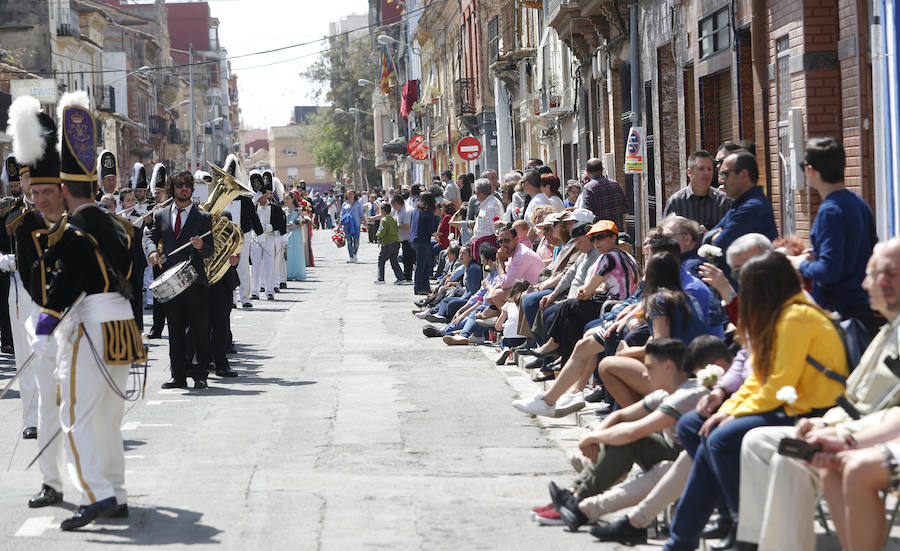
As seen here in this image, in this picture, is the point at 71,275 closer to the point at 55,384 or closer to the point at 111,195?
the point at 55,384

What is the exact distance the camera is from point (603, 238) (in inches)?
438

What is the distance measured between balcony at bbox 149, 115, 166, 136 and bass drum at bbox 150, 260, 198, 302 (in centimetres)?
7905

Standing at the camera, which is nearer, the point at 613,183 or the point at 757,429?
the point at 757,429

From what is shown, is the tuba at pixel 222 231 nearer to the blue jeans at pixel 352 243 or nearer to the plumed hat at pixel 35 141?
the plumed hat at pixel 35 141

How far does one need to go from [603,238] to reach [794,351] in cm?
532

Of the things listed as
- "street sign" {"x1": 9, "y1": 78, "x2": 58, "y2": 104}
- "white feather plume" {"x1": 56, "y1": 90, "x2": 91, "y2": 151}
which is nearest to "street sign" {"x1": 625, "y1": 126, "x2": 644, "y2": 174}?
"white feather plume" {"x1": 56, "y1": 90, "x2": 91, "y2": 151}

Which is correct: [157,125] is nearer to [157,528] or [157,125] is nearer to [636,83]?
[636,83]

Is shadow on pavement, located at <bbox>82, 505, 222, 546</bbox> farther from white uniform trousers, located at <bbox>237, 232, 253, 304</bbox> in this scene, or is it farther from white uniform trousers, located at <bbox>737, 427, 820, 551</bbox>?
white uniform trousers, located at <bbox>237, 232, 253, 304</bbox>

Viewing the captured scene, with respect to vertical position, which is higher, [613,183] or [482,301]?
[613,183]

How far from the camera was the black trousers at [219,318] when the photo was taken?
532 inches

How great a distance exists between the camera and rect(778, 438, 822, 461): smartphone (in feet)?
17.4

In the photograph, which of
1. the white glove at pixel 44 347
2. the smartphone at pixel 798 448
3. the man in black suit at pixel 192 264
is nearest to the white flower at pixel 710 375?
the smartphone at pixel 798 448

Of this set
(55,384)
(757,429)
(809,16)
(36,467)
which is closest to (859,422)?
(757,429)

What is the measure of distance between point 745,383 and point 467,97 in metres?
42.5
